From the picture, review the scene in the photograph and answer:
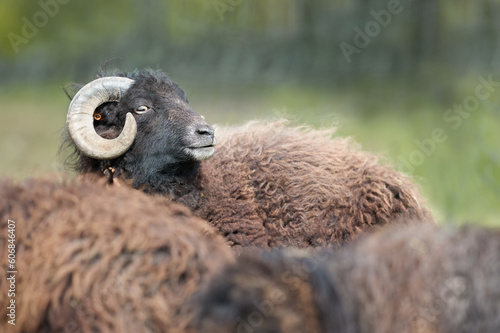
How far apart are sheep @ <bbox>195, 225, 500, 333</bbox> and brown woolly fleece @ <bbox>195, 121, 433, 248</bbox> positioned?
3078 millimetres

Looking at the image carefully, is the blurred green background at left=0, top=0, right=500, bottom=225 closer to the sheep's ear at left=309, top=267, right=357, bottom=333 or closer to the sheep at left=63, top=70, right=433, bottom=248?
the sheep at left=63, top=70, right=433, bottom=248

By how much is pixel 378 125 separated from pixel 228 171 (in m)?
9.32

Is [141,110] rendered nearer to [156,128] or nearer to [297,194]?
[156,128]

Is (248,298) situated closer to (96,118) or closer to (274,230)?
(274,230)

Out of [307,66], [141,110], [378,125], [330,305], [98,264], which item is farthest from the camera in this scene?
[307,66]

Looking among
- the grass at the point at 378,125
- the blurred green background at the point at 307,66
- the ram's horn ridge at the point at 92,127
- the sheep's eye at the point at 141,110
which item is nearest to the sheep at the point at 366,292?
the ram's horn ridge at the point at 92,127

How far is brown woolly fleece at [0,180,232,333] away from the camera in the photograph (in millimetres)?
3209

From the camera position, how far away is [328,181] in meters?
6.91

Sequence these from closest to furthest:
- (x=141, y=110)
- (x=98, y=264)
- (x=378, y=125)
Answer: (x=98, y=264) → (x=141, y=110) → (x=378, y=125)

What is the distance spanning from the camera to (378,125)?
15.4m

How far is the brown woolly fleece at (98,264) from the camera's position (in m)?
3.21

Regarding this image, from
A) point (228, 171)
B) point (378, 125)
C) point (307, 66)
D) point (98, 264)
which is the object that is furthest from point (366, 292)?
point (307, 66)

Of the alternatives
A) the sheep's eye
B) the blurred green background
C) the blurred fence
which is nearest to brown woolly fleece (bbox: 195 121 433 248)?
the sheep's eye

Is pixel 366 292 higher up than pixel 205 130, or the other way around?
pixel 205 130
